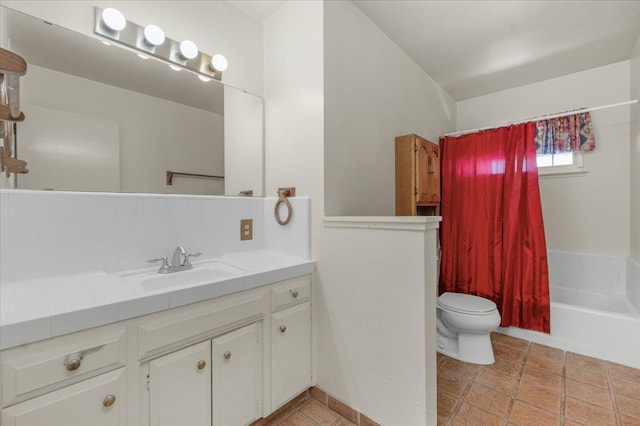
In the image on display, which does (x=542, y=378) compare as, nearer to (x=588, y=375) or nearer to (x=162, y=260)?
(x=588, y=375)

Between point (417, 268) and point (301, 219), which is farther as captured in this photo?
point (301, 219)

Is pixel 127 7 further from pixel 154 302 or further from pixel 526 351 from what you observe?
pixel 526 351

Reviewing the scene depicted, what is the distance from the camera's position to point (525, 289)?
2.25 meters

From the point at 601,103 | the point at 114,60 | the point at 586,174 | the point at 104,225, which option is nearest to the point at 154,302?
the point at 104,225

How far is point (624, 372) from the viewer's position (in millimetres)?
1821

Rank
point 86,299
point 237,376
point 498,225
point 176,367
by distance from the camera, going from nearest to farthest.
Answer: point 86,299 → point 176,367 → point 237,376 → point 498,225

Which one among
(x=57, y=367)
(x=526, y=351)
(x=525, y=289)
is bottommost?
(x=526, y=351)

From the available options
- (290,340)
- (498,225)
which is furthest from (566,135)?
(290,340)

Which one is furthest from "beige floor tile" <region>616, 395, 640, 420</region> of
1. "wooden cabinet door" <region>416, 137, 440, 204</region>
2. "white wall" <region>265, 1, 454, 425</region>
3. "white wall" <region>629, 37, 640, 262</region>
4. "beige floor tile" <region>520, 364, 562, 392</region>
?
"wooden cabinet door" <region>416, 137, 440, 204</region>

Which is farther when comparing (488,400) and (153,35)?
(488,400)

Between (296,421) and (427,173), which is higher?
(427,173)

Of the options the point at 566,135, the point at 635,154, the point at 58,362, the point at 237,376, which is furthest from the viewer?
the point at 566,135

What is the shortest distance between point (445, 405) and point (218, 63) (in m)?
2.40

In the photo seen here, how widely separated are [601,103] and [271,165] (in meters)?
3.11
